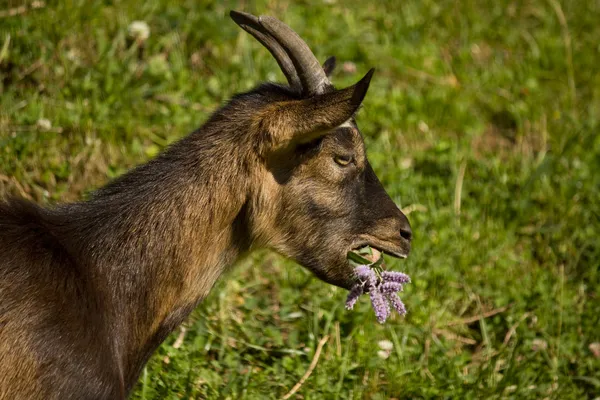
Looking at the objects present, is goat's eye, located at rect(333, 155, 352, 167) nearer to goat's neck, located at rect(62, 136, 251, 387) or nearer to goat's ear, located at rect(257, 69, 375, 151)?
goat's ear, located at rect(257, 69, 375, 151)

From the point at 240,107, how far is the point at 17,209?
40.8 inches

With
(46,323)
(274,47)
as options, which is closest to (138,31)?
(274,47)

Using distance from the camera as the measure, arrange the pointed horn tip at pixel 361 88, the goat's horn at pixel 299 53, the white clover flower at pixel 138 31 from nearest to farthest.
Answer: the pointed horn tip at pixel 361 88 → the goat's horn at pixel 299 53 → the white clover flower at pixel 138 31

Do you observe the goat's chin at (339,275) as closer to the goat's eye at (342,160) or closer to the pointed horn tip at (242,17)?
the goat's eye at (342,160)

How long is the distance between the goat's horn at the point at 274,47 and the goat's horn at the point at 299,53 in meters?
0.11

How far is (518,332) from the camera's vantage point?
5.73 metres

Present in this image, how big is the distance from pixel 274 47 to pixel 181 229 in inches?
37.8

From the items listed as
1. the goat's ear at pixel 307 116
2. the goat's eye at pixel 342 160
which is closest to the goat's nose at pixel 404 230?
the goat's eye at pixel 342 160

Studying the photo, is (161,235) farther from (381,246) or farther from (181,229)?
(381,246)

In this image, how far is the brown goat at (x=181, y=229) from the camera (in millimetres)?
3553

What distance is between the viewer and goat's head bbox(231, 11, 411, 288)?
3920 mm

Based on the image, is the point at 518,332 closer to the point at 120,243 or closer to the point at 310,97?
the point at 310,97

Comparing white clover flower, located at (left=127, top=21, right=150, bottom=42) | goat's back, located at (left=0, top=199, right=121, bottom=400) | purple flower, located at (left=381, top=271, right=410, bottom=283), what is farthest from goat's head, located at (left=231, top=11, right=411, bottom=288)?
white clover flower, located at (left=127, top=21, right=150, bottom=42)

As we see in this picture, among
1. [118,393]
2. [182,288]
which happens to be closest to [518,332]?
[182,288]
